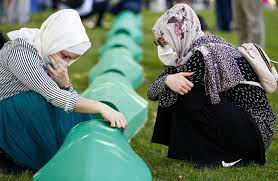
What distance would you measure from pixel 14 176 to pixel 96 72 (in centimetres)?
317

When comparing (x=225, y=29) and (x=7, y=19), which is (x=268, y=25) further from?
(x=7, y=19)

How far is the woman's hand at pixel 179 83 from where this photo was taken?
4023 millimetres

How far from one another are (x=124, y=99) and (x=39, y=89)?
1.61 metres

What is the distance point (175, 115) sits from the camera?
4227 mm

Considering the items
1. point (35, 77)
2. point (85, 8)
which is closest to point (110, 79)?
point (35, 77)

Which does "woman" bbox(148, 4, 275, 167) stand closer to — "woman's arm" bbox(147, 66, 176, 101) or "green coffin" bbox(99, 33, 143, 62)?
"woman's arm" bbox(147, 66, 176, 101)

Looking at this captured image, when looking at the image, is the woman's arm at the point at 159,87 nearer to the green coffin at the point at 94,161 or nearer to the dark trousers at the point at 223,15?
the green coffin at the point at 94,161

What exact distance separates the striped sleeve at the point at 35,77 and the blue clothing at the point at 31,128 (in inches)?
5.4

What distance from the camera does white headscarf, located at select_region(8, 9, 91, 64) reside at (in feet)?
12.6

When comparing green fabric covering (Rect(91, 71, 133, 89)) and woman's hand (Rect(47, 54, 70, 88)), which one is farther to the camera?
green fabric covering (Rect(91, 71, 133, 89))

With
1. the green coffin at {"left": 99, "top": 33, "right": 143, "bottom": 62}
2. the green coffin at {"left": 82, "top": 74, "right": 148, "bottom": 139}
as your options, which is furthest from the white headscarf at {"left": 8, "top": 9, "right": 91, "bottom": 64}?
the green coffin at {"left": 99, "top": 33, "right": 143, "bottom": 62}

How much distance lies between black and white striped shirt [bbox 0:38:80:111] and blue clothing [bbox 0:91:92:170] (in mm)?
80

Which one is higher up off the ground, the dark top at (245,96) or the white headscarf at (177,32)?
the white headscarf at (177,32)

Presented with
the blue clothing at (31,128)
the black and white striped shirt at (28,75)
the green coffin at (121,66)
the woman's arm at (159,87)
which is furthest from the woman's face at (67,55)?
the green coffin at (121,66)
